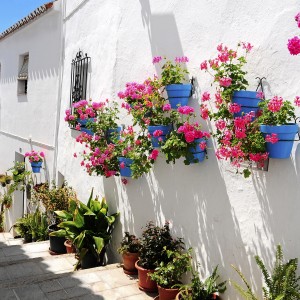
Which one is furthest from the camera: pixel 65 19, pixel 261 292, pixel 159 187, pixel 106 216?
pixel 65 19

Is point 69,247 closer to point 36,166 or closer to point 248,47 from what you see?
point 36,166

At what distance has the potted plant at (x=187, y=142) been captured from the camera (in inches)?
141

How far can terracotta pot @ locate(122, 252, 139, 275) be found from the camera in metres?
4.88

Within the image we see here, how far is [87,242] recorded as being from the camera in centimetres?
551

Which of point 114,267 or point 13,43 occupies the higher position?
point 13,43

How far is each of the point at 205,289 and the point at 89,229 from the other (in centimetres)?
235

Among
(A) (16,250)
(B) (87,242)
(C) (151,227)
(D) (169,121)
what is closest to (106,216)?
(B) (87,242)

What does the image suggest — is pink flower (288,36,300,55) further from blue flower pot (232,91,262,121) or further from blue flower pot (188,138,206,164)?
blue flower pot (188,138,206,164)

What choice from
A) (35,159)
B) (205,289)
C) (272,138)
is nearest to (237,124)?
(272,138)

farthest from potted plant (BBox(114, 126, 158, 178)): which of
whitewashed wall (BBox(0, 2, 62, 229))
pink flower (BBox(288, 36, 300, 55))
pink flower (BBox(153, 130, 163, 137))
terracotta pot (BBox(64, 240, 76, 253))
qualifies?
whitewashed wall (BBox(0, 2, 62, 229))

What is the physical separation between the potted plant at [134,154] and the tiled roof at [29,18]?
548cm

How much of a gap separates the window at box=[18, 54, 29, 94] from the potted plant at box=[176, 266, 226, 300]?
8.80m

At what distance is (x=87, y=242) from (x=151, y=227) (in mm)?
1202

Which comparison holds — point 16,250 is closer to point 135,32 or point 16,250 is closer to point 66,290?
point 66,290
